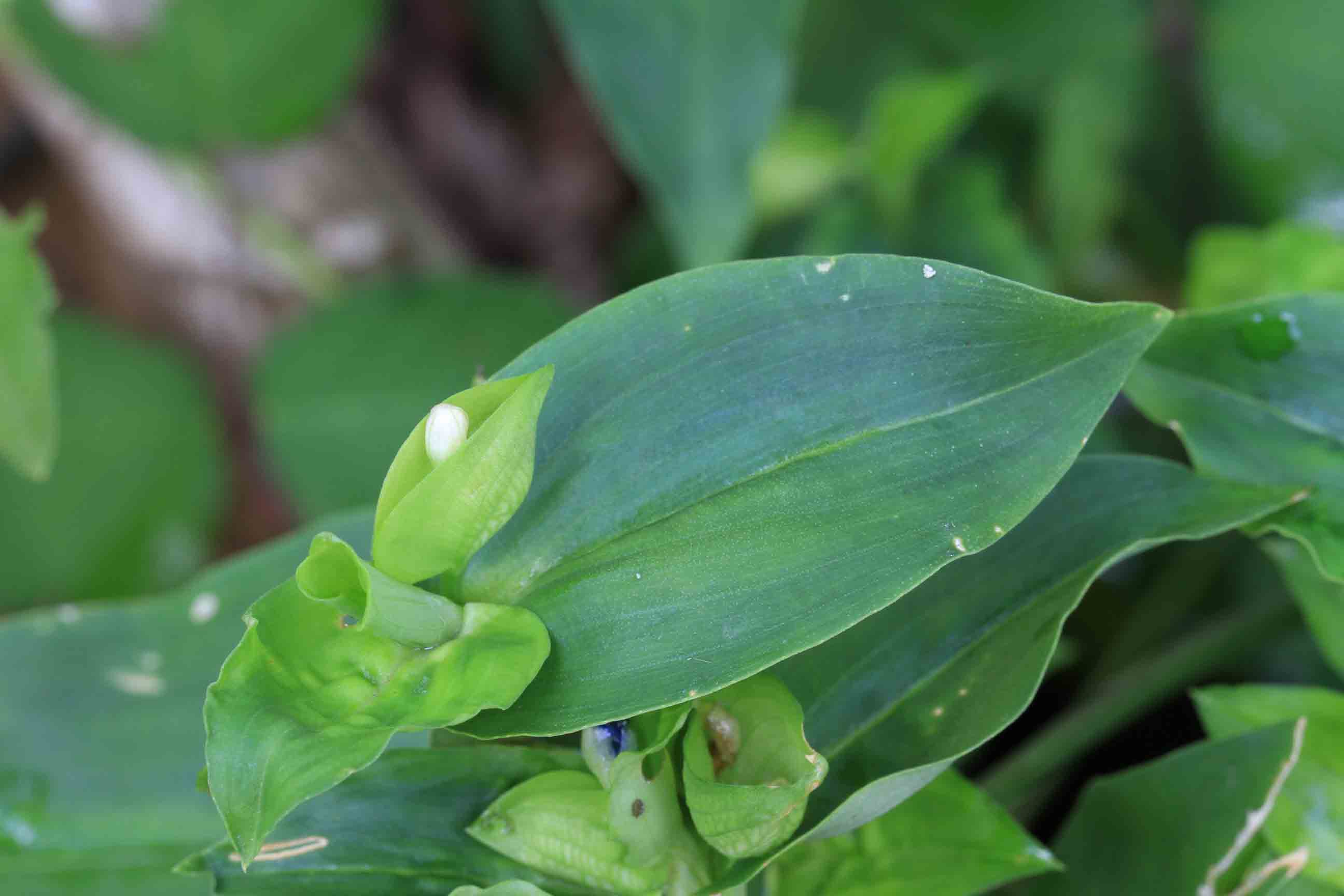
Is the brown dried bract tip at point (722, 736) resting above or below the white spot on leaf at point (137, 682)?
below

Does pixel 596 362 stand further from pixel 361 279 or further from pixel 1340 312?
pixel 361 279

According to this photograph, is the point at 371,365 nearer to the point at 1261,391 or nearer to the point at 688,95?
the point at 688,95

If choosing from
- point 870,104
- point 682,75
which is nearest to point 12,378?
point 682,75

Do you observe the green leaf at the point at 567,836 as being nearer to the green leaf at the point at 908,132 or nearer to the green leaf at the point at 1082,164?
the green leaf at the point at 908,132

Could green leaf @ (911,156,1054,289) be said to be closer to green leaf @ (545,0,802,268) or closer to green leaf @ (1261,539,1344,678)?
green leaf @ (545,0,802,268)

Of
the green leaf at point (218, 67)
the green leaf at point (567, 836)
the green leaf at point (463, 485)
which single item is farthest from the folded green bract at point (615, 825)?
the green leaf at point (218, 67)

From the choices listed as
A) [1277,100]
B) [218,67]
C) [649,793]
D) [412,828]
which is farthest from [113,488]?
[1277,100]
